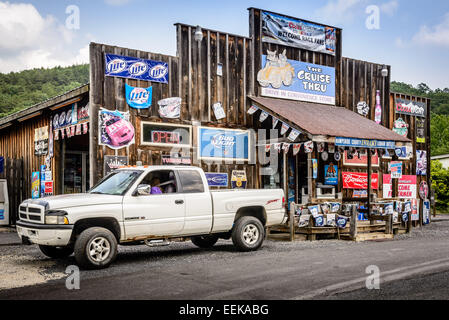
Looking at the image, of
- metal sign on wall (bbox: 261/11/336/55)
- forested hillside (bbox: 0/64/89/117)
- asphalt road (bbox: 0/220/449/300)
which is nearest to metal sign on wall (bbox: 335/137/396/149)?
asphalt road (bbox: 0/220/449/300)

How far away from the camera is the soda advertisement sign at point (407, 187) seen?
802 inches

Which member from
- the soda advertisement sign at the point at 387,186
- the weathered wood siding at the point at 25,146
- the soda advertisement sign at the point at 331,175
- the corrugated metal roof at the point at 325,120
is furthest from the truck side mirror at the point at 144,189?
the soda advertisement sign at the point at 387,186

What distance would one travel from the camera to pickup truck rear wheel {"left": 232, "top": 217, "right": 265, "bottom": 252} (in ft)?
36.2

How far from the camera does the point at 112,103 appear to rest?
45.6 ft

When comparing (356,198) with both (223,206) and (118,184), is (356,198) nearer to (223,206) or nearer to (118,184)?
(223,206)

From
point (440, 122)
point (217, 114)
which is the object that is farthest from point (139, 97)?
point (440, 122)

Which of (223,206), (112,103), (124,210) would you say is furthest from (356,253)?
(112,103)

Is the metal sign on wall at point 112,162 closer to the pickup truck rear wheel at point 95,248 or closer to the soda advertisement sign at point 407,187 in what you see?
the pickup truck rear wheel at point 95,248

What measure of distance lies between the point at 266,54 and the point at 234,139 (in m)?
3.21

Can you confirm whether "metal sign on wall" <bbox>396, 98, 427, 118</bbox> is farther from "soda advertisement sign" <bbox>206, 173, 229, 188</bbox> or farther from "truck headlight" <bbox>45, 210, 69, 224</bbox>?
"truck headlight" <bbox>45, 210, 69, 224</bbox>

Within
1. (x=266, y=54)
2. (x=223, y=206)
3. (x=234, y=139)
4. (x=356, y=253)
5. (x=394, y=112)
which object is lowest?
(x=356, y=253)

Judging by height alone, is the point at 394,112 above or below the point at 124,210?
above

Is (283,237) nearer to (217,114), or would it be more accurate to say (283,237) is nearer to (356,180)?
(217,114)

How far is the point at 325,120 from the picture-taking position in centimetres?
1595
